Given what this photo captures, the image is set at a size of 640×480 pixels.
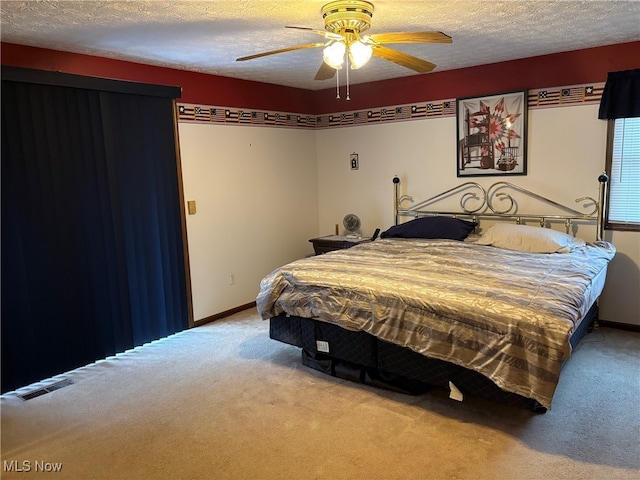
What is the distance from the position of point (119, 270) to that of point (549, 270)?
11.0 feet

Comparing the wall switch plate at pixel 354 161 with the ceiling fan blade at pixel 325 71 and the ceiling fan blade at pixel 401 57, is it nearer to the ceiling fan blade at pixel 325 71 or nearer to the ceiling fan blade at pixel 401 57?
the ceiling fan blade at pixel 325 71

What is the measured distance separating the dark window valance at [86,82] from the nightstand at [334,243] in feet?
7.31

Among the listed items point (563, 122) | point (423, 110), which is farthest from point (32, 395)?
point (563, 122)

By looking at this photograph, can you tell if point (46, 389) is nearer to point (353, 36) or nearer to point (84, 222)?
point (84, 222)

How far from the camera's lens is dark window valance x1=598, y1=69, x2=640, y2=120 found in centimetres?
377

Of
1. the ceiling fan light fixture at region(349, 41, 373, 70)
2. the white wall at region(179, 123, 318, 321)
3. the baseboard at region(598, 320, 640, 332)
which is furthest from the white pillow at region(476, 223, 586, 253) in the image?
the white wall at region(179, 123, 318, 321)

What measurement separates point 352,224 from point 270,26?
293cm

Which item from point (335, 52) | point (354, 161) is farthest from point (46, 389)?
point (354, 161)

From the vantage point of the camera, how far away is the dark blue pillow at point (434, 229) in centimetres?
446

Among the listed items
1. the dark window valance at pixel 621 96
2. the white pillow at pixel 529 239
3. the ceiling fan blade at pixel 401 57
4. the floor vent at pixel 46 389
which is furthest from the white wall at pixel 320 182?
the ceiling fan blade at pixel 401 57

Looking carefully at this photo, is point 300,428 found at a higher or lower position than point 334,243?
lower

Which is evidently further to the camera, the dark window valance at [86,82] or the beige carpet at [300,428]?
the dark window valance at [86,82]

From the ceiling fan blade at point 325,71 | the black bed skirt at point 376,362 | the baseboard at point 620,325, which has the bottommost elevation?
the baseboard at point 620,325

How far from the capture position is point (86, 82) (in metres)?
3.56
